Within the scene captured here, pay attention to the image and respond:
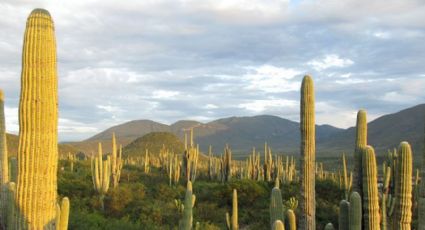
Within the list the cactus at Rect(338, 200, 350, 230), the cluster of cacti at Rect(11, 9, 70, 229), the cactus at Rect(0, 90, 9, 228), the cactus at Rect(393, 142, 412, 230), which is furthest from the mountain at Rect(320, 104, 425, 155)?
the cluster of cacti at Rect(11, 9, 70, 229)

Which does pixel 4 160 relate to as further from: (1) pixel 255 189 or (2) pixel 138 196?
(1) pixel 255 189

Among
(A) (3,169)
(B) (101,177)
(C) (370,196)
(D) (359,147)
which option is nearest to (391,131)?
(B) (101,177)

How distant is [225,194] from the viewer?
19.9 metres

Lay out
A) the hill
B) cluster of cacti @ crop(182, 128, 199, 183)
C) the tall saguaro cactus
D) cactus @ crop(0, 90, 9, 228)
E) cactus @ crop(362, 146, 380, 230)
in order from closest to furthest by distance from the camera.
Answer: the tall saguaro cactus, cactus @ crop(362, 146, 380, 230), cactus @ crop(0, 90, 9, 228), cluster of cacti @ crop(182, 128, 199, 183), the hill

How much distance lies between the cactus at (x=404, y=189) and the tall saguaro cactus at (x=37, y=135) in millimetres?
4534

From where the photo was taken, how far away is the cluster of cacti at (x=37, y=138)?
495 centimetres

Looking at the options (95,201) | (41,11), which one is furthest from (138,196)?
(41,11)

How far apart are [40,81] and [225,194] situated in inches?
610

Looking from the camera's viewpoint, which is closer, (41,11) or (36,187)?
(36,187)

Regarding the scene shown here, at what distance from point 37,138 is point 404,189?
187 inches

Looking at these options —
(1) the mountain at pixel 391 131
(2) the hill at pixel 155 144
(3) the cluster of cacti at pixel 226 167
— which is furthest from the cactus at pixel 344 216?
(1) the mountain at pixel 391 131

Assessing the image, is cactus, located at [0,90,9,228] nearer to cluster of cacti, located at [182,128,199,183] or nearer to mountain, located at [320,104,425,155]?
cluster of cacti, located at [182,128,199,183]

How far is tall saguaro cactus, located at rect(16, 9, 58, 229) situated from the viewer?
16.2 feet

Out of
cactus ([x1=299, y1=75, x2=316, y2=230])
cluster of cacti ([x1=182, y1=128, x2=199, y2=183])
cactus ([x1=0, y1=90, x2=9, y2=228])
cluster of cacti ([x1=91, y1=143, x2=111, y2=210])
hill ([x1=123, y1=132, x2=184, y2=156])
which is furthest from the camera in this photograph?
hill ([x1=123, y1=132, x2=184, y2=156])
